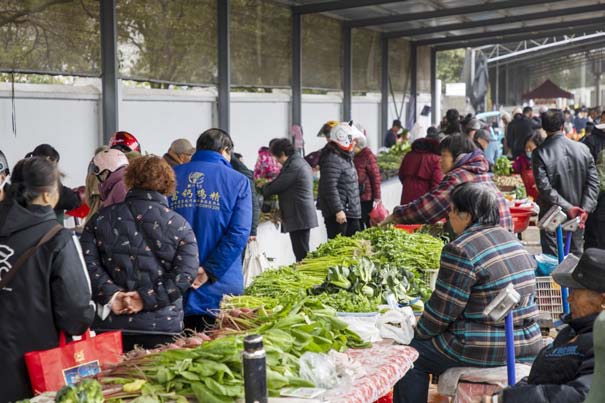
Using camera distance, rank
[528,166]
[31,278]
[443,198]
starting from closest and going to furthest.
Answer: [31,278], [443,198], [528,166]

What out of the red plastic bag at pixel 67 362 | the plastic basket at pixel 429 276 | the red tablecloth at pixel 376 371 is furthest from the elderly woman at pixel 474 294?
the red plastic bag at pixel 67 362

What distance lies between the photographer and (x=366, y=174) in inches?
460

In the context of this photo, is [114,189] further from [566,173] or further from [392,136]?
[392,136]

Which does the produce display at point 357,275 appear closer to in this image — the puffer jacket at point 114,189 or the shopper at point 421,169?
the puffer jacket at point 114,189

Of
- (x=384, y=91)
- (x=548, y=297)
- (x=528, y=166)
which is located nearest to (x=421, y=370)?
(x=548, y=297)

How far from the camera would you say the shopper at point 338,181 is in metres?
10.5

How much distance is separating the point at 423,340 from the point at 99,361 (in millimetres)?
1811

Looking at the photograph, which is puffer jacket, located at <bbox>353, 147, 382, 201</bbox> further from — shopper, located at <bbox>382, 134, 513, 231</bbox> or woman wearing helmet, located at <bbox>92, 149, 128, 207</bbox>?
woman wearing helmet, located at <bbox>92, 149, 128, 207</bbox>

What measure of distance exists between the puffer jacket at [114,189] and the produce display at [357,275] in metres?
1.05

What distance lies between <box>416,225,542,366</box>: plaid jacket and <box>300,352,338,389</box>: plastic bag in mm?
1047

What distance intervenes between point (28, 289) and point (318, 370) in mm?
1330

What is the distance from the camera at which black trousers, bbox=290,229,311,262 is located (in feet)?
33.9

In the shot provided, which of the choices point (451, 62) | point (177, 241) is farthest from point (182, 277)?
point (451, 62)

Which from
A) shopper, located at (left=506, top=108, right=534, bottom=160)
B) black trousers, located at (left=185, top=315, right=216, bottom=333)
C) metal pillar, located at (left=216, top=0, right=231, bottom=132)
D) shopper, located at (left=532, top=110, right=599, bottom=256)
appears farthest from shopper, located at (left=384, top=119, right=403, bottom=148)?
black trousers, located at (left=185, top=315, right=216, bottom=333)
